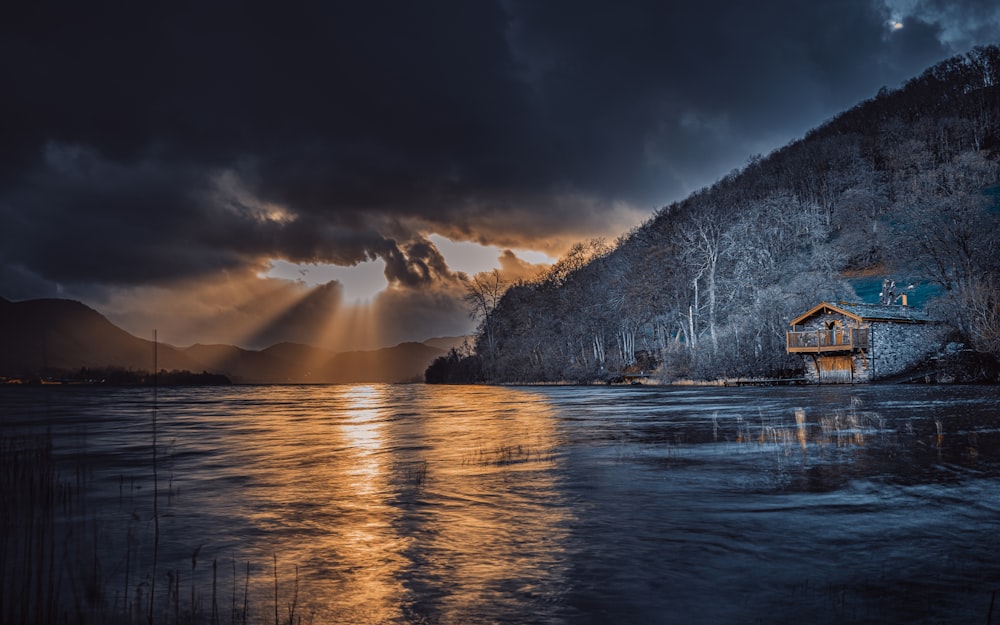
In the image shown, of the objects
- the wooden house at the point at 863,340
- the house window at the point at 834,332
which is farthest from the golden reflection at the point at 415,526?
the house window at the point at 834,332

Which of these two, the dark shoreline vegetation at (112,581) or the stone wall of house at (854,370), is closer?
the dark shoreline vegetation at (112,581)

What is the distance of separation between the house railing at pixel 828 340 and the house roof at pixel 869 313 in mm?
1373

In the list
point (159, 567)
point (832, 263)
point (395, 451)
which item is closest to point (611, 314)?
point (832, 263)

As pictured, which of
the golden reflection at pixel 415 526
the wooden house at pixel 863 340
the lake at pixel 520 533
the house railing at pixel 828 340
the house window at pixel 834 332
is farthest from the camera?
the house window at pixel 834 332

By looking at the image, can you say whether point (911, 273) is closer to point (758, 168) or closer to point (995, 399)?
point (995, 399)

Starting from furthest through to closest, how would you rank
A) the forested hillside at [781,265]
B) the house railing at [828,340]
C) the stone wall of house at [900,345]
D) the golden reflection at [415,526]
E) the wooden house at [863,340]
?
the forested hillside at [781,265]
the stone wall of house at [900,345]
the wooden house at [863,340]
the house railing at [828,340]
the golden reflection at [415,526]

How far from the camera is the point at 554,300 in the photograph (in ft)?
355

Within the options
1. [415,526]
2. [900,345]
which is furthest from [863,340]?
[415,526]

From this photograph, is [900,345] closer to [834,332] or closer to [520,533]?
[834,332]

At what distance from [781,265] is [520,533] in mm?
96597

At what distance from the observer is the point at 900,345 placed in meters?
59.9

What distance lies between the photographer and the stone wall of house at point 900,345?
58875mm

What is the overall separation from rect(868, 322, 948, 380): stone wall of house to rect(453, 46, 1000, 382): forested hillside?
7.75 ft

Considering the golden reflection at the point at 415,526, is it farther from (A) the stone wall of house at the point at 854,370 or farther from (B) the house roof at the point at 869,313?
(A) the stone wall of house at the point at 854,370
